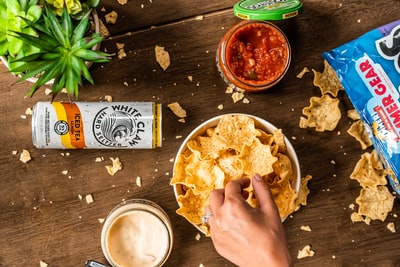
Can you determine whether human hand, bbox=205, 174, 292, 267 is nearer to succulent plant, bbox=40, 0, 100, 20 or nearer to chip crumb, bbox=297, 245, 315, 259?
chip crumb, bbox=297, 245, 315, 259

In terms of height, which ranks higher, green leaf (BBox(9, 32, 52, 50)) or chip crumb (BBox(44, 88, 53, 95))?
green leaf (BBox(9, 32, 52, 50))

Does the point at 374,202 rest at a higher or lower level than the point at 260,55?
lower

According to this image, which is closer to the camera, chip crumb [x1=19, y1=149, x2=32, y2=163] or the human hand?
the human hand

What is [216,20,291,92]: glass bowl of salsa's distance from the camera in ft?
4.62

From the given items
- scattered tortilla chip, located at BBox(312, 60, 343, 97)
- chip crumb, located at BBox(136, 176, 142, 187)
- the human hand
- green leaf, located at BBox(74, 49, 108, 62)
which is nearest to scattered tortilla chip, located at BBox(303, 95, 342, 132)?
scattered tortilla chip, located at BBox(312, 60, 343, 97)

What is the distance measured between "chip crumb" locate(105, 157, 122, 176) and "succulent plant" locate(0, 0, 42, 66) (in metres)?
0.45

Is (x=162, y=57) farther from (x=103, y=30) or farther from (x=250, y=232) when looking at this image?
(x=250, y=232)

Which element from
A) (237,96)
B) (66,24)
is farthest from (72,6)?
(237,96)

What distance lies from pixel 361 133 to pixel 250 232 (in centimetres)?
59

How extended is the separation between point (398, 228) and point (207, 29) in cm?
83

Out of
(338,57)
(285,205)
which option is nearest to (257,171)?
(285,205)

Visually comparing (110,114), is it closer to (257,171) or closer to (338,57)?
(257,171)

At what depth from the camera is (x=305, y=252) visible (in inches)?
60.6

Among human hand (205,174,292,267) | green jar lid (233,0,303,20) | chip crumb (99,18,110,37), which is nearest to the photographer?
human hand (205,174,292,267)
